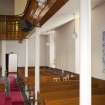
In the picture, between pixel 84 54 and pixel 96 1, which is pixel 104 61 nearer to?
pixel 96 1

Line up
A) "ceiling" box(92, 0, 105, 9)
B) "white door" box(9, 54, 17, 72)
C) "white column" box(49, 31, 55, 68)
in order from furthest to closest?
"white door" box(9, 54, 17, 72), "white column" box(49, 31, 55, 68), "ceiling" box(92, 0, 105, 9)

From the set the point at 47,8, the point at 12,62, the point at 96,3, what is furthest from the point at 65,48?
the point at 47,8

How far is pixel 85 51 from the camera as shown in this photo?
3174 millimetres

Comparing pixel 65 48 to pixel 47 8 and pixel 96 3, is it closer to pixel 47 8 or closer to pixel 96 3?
pixel 96 3

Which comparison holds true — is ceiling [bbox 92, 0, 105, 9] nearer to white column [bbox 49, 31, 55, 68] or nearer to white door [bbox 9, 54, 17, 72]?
white column [bbox 49, 31, 55, 68]

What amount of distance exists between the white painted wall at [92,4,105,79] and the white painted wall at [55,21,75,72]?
2.26 m

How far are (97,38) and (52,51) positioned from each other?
284 inches

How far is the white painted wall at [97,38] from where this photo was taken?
24.8 ft

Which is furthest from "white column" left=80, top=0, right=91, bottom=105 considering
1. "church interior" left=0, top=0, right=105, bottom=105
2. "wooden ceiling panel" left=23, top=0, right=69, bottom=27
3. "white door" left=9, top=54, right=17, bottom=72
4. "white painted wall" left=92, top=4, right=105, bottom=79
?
"white door" left=9, top=54, right=17, bottom=72

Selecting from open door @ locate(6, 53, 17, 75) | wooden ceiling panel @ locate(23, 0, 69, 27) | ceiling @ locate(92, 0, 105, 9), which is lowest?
open door @ locate(6, 53, 17, 75)

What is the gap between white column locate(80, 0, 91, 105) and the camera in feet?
10.4

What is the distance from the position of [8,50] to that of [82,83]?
1354 cm

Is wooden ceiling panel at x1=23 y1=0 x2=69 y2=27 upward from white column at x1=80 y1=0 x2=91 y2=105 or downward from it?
upward

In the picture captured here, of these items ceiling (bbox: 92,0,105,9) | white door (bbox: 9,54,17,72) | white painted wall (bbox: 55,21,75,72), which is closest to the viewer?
ceiling (bbox: 92,0,105,9)
